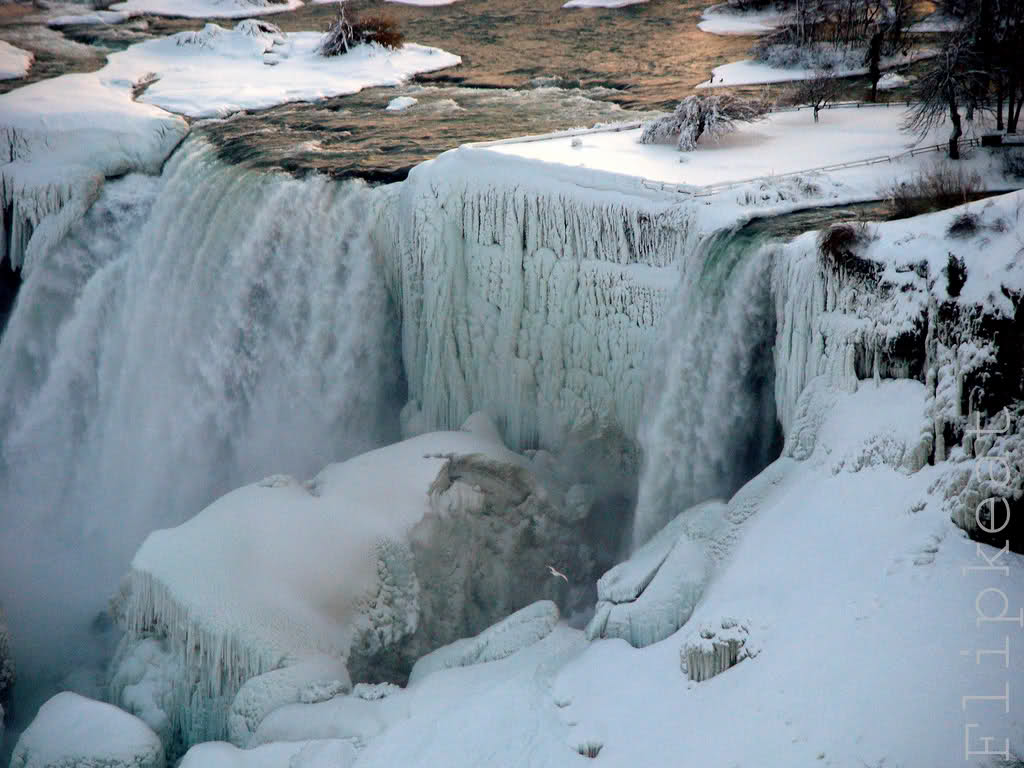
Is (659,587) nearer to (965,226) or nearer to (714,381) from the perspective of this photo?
(714,381)

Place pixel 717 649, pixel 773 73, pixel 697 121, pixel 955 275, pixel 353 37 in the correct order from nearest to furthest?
pixel 717 649
pixel 955 275
pixel 697 121
pixel 773 73
pixel 353 37

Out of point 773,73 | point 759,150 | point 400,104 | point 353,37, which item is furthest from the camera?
point 353,37

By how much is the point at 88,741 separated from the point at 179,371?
534 centimetres

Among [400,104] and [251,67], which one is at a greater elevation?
[251,67]

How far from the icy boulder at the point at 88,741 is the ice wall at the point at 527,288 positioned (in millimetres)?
4423

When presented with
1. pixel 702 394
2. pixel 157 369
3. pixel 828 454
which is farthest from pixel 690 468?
pixel 157 369

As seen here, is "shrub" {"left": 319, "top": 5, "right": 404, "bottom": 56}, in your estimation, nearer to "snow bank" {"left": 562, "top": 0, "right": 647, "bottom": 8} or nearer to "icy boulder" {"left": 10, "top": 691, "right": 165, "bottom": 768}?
"snow bank" {"left": 562, "top": 0, "right": 647, "bottom": 8}

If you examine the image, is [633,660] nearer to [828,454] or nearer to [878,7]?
[828,454]

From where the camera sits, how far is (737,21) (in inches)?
763

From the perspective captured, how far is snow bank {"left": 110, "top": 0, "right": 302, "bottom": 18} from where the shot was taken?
22672 mm

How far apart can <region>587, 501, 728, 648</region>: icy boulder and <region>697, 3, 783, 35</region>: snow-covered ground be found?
12895mm

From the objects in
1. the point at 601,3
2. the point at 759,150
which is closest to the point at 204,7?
the point at 601,3

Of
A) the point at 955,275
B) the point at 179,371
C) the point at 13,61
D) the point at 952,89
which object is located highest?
the point at 13,61

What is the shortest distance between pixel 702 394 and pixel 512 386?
260 cm
